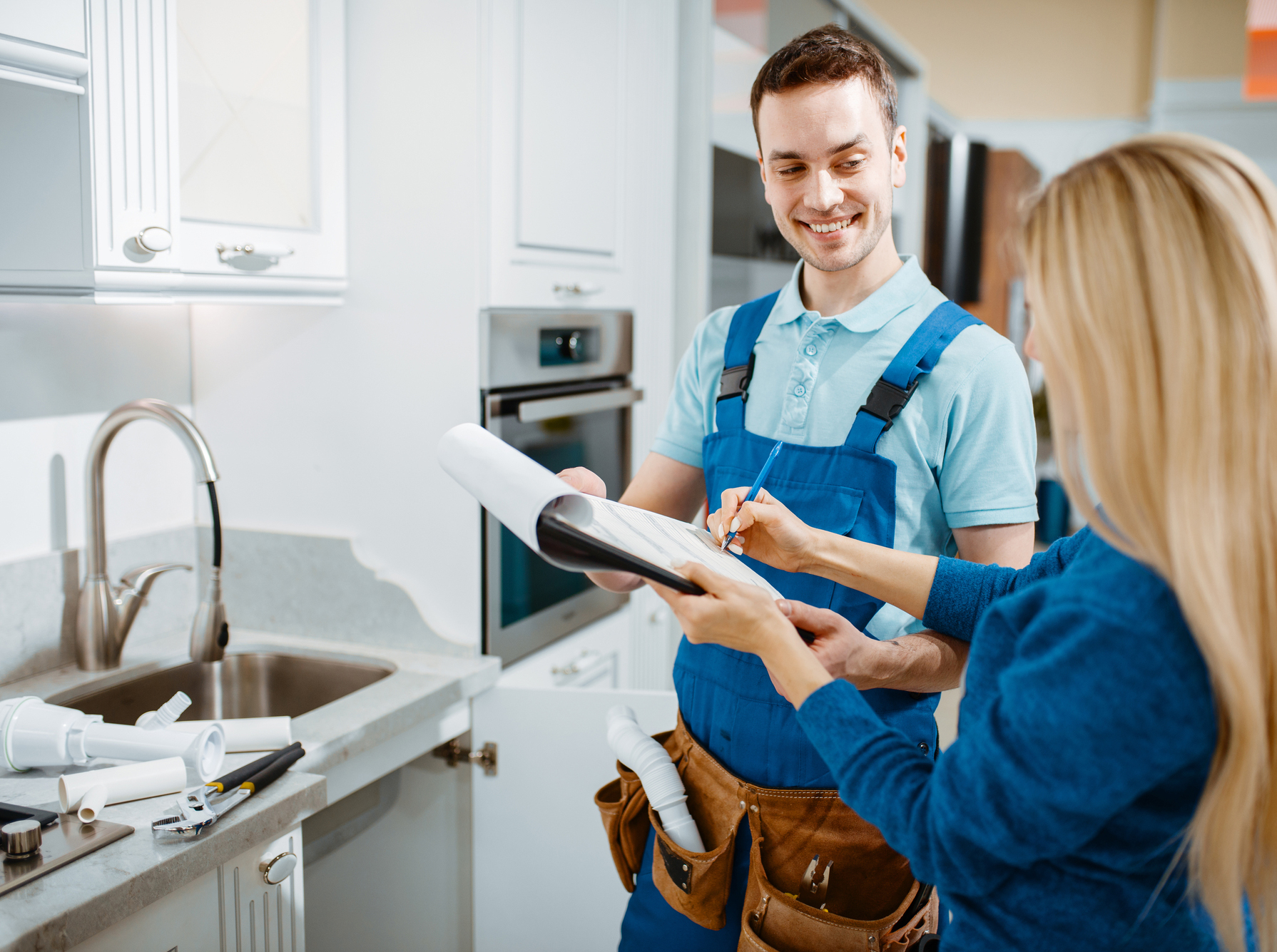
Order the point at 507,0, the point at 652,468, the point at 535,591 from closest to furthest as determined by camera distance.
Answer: the point at 652,468
the point at 507,0
the point at 535,591

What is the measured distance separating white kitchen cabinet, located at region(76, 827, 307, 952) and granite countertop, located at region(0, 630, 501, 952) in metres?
0.03

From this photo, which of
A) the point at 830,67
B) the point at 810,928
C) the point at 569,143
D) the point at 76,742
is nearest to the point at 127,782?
the point at 76,742

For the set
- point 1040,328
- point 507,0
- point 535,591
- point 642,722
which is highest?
point 507,0

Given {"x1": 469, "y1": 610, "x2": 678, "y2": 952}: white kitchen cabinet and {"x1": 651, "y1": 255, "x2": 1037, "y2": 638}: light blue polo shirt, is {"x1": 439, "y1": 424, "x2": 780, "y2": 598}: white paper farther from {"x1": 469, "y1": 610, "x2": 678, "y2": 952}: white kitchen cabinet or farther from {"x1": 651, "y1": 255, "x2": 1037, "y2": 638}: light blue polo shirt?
{"x1": 469, "y1": 610, "x2": 678, "y2": 952}: white kitchen cabinet

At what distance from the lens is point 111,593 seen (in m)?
1.54

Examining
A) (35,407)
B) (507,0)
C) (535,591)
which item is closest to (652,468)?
(535,591)

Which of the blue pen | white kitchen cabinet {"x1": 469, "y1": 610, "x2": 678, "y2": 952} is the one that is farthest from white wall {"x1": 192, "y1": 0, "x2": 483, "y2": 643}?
the blue pen

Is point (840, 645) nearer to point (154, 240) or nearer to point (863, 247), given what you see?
point (863, 247)

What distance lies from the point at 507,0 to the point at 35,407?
3.13 ft

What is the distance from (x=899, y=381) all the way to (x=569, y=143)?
0.93m

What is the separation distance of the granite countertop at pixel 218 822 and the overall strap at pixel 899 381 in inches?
30.2

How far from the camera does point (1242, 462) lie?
61cm

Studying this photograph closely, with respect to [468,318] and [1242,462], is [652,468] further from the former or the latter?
[1242,462]

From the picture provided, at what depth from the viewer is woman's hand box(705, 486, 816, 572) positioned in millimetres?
1047
